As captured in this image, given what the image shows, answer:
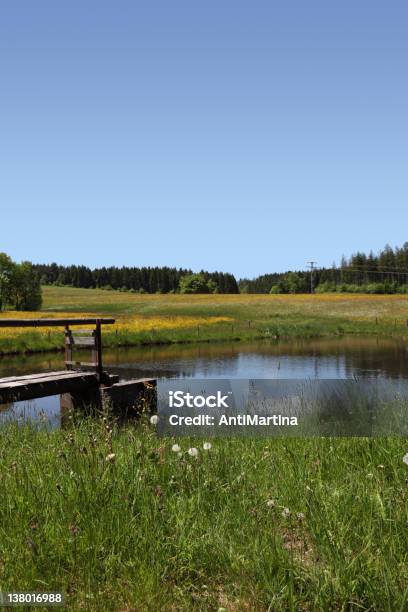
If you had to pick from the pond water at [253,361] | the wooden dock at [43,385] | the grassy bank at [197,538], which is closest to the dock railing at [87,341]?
the wooden dock at [43,385]

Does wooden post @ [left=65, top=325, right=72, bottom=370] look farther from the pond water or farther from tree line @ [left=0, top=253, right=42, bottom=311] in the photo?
tree line @ [left=0, top=253, right=42, bottom=311]

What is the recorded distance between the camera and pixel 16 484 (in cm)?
399

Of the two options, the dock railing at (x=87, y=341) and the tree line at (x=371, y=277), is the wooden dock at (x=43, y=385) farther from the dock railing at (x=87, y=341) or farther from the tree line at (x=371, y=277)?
the tree line at (x=371, y=277)

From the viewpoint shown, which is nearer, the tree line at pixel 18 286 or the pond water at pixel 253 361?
the pond water at pixel 253 361

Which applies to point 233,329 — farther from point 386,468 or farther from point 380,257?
point 380,257

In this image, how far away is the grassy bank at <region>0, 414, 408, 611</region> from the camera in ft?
9.46

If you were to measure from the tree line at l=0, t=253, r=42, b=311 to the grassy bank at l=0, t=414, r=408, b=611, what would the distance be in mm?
80543

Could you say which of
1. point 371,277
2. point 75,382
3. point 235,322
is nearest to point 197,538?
point 75,382

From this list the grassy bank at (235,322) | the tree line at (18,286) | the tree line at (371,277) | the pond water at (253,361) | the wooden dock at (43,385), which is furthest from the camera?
the tree line at (371,277)

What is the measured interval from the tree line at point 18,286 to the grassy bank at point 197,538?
80543mm

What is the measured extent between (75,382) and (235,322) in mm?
46358

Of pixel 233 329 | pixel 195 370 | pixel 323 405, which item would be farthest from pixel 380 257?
pixel 323 405

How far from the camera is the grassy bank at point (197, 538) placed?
2885 millimetres

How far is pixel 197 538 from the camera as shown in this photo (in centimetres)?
339
